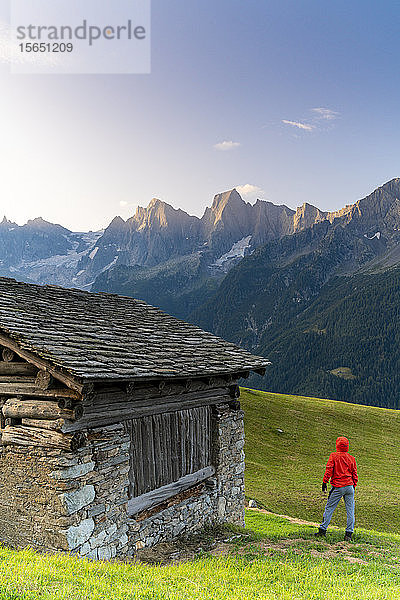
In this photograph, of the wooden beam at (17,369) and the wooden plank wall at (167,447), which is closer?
the wooden beam at (17,369)

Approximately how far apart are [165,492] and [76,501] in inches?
130

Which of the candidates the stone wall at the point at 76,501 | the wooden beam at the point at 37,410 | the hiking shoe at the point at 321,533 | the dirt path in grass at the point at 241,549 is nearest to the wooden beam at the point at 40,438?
the stone wall at the point at 76,501

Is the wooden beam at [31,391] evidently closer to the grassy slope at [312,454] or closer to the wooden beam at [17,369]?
the wooden beam at [17,369]

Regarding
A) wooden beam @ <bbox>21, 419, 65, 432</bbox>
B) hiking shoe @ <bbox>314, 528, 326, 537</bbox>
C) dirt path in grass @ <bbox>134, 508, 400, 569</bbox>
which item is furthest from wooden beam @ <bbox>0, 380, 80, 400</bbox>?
hiking shoe @ <bbox>314, 528, 326, 537</bbox>

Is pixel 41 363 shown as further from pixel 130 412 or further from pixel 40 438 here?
pixel 130 412

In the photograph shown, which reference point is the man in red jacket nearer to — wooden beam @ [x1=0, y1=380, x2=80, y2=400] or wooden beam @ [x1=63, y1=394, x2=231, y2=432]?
wooden beam @ [x1=63, y1=394, x2=231, y2=432]

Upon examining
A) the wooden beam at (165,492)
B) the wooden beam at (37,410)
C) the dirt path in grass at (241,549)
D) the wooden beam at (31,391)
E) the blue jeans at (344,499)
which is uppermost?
the wooden beam at (31,391)

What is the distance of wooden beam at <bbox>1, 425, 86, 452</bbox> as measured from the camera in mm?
8180

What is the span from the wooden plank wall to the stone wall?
2.05 feet

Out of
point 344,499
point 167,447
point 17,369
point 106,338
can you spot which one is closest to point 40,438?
point 17,369

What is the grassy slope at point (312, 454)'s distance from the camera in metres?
21.8

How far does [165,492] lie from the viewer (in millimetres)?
11031

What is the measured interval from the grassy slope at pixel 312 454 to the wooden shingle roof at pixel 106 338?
10.5 metres

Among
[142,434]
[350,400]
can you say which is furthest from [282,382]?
[142,434]
